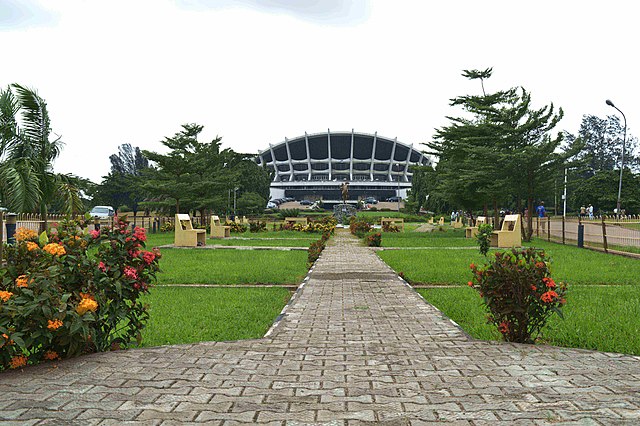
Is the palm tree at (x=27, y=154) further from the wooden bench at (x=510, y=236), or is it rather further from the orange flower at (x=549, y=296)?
the wooden bench at (x=510, y=236)

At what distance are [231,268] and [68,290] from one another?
24.5 feet

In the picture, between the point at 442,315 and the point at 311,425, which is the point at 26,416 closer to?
the point at 311,425

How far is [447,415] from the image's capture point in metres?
2.96

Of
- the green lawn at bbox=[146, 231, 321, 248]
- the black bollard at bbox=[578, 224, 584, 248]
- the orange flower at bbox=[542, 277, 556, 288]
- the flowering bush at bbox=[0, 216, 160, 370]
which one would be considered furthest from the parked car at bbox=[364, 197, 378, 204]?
the flowering bush at bbox=[0, 216, 160, 370]

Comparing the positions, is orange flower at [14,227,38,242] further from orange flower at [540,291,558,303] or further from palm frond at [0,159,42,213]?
palm frond at [0,159,42,213]

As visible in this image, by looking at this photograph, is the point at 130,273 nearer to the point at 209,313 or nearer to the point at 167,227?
the point at 209,313

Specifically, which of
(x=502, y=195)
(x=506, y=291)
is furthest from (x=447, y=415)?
(x=502, y=195)

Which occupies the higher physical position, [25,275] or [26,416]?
Result: [25,275]

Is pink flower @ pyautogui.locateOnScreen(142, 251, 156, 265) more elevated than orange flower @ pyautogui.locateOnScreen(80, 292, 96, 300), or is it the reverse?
pink flower @ pyautogui.locateOnScreen(142, 251, 156, 265)

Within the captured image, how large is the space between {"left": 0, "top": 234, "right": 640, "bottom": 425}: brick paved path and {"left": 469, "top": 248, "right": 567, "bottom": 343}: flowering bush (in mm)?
253

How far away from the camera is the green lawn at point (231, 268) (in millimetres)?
9803

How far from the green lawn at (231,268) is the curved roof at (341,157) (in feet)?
284

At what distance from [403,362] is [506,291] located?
115 centimetres

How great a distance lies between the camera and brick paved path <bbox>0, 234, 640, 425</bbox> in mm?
2965
